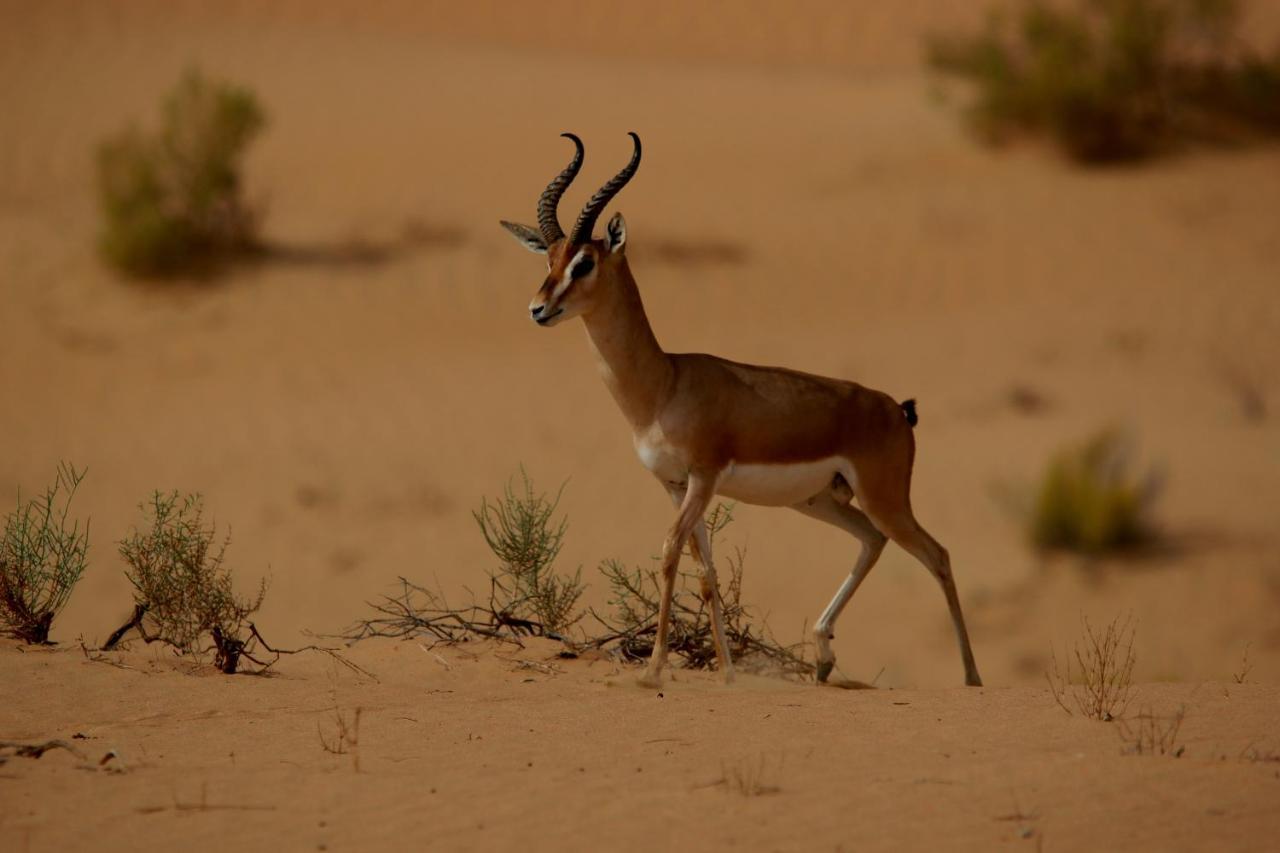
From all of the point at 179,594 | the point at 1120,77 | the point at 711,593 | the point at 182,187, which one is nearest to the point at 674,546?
the point at 711,593

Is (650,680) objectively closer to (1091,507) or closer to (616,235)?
(616,235)

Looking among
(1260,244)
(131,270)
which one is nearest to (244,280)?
(131,270)

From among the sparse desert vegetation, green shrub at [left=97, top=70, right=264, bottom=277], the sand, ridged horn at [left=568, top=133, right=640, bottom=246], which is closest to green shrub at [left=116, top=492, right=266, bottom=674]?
the sand

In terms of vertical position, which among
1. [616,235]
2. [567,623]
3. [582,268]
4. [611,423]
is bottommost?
[567,623]

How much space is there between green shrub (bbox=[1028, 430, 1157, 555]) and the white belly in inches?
393

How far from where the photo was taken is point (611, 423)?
22.1m

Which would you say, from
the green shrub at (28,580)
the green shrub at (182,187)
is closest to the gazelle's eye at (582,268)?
the green shrub at (28,580)

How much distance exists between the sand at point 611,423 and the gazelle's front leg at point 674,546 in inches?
15.8

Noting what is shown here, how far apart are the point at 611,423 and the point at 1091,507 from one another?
22.5 ft

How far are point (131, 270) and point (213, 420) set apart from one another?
16.1ft

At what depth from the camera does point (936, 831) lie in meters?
6.45

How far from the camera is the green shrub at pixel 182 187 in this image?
25.5 metres

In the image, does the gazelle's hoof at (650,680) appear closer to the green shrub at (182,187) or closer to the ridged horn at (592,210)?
the ridged horn at (592,210)

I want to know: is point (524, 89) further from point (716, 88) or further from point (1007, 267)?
point (1007, 267)
